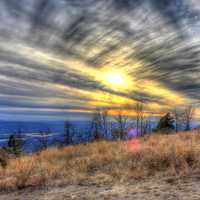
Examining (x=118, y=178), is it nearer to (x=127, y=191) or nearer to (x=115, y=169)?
(x=115, y=169)

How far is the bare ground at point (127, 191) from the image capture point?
4848 millimetres

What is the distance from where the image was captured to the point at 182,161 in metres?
6.91

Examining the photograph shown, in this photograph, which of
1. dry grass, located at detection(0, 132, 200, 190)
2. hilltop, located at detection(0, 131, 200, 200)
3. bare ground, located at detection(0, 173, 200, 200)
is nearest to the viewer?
bare ground, located at detection(0, 173, 200, 200)

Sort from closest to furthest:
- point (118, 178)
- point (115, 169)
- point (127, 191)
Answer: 1. point (127, 191)
2. point (118, 178)
3. point (115, 169)

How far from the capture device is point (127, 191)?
5.33m

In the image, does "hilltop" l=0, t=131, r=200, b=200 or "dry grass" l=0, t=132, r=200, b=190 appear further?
"dry grass" l=0, t=132, r=200, b=190

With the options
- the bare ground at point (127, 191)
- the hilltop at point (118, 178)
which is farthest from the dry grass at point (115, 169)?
the bare ground at point (127, 191)

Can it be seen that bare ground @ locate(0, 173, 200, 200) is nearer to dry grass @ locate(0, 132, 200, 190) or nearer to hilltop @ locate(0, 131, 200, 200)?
hilltop @ locate(0, 131, 200, 200)

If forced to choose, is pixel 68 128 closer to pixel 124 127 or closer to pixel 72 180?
pixel 124 127

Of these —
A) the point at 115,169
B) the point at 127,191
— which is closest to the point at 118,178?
the point at 115,169

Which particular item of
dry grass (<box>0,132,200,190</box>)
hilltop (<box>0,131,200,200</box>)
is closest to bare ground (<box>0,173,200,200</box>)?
hilltop (<box>0,131,200,200</box>)

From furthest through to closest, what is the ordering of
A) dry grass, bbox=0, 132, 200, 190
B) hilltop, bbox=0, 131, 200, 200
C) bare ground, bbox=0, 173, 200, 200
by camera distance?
dry grass, bbox=0, 132, 200, 190
hilltop, bbox=0, 131, 200, 200
bare ground, bbox=0, 173, 200, 200

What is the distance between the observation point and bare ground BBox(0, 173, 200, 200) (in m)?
4.85

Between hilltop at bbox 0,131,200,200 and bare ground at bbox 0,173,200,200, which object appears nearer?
bare ground at bbox 0,173,200,200
